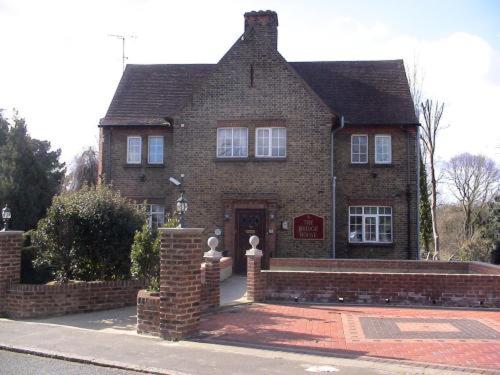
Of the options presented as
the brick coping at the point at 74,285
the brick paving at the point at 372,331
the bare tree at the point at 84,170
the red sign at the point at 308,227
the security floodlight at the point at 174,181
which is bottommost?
the brick paving at the point at 372,331

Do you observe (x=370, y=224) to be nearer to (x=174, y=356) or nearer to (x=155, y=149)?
(x=155, y=149)

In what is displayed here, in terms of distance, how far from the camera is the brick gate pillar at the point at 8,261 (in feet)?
38.7

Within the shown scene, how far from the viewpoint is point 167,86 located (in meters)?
24.8

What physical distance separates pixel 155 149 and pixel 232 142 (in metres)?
3.91

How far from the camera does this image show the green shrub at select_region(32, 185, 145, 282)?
13.2 metres

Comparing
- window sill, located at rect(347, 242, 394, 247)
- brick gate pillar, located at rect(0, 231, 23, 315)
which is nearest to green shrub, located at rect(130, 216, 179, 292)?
brick gate pillar, located at rect(0, 231, 23, 315)

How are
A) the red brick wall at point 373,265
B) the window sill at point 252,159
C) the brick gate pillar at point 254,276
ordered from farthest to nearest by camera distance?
the window sill at point 252,159
the red brick wall at point 373,265
the brick gate pillar at point 254,276

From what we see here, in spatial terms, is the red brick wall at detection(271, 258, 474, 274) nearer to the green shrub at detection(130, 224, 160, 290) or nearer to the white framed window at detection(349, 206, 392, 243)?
the white framed window at detection(349, 206, 392, 243)

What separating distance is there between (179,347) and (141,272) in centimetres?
320

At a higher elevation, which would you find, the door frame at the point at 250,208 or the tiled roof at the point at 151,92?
the tiled roof at the point at 151,92

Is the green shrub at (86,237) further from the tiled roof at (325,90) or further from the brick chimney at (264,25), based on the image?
the brick chimney at (264,25)

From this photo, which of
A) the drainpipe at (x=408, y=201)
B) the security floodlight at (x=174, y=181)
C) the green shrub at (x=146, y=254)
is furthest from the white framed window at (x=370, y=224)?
the green shrub at (x=146, y=254)

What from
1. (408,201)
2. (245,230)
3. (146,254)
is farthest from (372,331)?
(408,201)

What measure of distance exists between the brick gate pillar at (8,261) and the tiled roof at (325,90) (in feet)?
35.0
